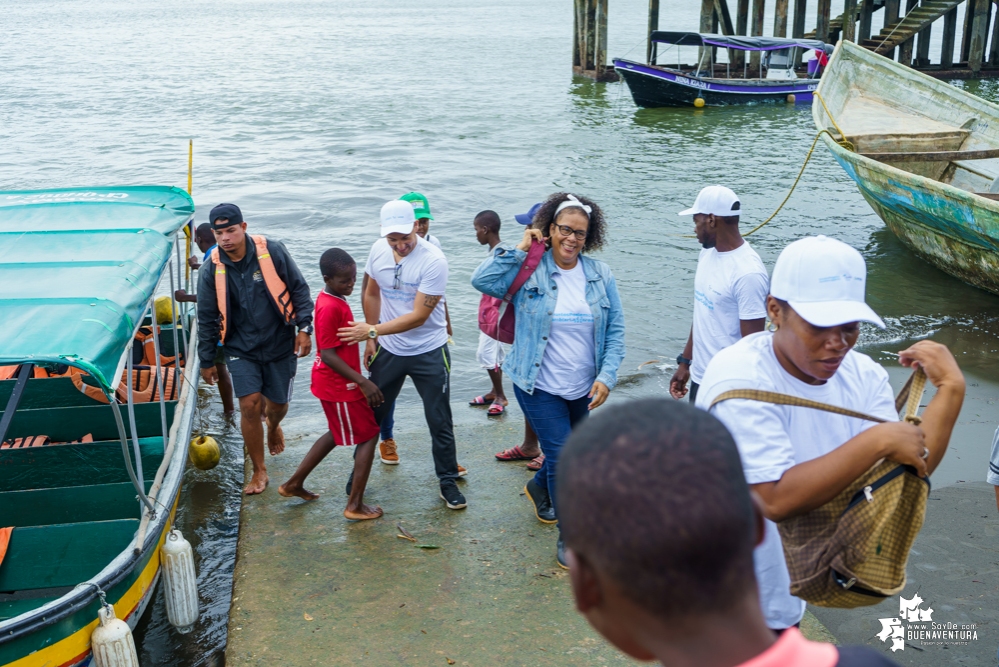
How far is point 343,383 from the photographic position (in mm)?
4840

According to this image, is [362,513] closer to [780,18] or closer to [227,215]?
[227,215]

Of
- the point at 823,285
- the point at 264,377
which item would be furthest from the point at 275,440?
the point at 823,285

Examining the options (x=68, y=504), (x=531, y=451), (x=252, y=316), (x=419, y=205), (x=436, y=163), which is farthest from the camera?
(x=436, y=163)

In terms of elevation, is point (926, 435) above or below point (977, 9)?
below

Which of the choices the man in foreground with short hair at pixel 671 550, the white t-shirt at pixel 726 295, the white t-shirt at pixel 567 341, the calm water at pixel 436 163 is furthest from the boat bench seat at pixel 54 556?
the man in foreground with short hair at pixel 671 550

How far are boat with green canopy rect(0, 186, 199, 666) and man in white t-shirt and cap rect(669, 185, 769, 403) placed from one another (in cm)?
272

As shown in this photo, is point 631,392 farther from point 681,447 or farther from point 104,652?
point 681,447

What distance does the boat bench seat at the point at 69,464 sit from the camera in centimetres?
508

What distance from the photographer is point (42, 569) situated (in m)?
4.34

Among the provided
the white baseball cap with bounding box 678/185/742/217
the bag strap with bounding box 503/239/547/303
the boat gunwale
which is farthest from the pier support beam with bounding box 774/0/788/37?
the boat gunwale

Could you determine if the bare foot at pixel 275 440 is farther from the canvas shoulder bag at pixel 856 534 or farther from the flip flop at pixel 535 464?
the canvas shoulder bag at pixel 856 534

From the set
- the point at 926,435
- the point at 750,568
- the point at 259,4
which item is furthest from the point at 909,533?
the point at 259,4

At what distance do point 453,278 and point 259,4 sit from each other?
103 m

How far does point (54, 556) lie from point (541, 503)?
2496 mm
